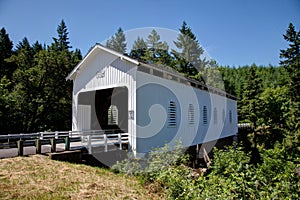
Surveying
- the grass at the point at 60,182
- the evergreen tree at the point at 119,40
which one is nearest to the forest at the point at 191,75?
the evergreen tree at the point at 119,40

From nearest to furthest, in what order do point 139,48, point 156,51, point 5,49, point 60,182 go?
1. point 60,182
2. point 5,49
3. point 156,51
4. point 139,48

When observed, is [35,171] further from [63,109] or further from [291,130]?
[291,130]

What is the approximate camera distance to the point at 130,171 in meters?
7.69

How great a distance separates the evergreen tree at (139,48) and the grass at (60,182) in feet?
95.9

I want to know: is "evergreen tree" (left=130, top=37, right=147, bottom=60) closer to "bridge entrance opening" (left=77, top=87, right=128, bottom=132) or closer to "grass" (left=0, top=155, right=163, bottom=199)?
"bridge entrance opening" (left=77, top=87, right=128, bottom=132)

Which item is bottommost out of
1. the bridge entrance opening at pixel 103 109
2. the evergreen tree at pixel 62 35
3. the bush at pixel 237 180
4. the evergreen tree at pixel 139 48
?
the bush at pixel 237 180

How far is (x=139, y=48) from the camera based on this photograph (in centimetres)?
3731

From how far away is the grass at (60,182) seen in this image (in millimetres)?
5293

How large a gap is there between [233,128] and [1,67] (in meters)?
26.1

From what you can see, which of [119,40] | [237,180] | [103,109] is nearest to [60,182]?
[237,180]

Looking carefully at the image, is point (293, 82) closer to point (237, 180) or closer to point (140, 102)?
point (140, 102)

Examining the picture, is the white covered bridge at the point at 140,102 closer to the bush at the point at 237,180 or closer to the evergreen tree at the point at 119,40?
the bush at the point at 237,180

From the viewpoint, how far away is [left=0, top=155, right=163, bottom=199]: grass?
208 inches

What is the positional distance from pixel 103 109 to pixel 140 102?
18.6 feet
